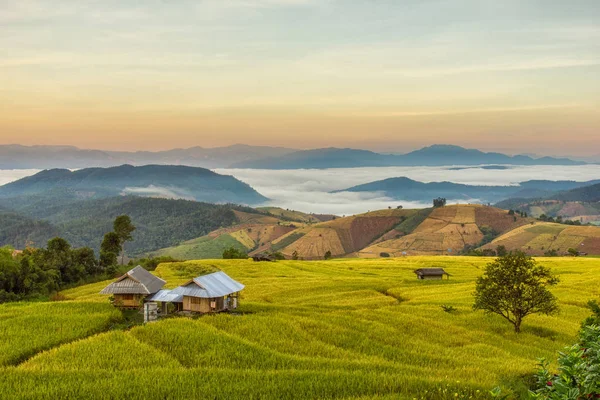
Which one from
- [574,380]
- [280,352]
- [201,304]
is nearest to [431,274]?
[201,304]

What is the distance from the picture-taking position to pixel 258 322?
42.0m

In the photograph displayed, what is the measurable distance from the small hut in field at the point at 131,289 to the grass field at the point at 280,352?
2.12 m

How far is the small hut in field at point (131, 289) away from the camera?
1966 inches

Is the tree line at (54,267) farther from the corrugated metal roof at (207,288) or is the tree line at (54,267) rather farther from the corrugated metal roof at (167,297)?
the corrugated metal roof at (207,288)

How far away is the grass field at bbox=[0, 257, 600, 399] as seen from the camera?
2491 cm

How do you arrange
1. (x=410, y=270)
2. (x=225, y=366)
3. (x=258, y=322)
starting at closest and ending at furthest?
(x=225, y=366), (x=258, y=322), (x=410, y=270)

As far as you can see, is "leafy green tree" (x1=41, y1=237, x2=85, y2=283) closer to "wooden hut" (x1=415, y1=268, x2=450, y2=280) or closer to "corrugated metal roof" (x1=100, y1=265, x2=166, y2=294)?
"corrugated metal roof" (x1=100, y1=265, x2=166, y2=294)

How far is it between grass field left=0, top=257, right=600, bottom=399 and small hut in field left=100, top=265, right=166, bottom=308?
6.95ft

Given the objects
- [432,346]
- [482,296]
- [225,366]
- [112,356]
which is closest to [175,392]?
[225,366]

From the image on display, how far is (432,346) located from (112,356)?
82.5ft

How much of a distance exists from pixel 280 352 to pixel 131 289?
917 inches

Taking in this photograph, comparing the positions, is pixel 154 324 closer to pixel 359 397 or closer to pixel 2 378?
pixel 2 378

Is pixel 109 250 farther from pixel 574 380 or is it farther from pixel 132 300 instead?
pixel 574 380

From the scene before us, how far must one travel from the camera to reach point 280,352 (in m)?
33.9
